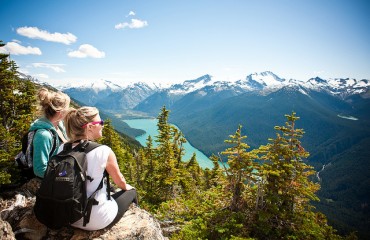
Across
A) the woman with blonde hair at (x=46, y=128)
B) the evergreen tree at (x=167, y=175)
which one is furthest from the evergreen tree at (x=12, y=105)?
the evergreen tree at (x=167, y=175)

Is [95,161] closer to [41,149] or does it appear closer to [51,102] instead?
[41,149]

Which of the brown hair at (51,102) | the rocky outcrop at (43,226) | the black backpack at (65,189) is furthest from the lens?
the brown hair at (51,102)

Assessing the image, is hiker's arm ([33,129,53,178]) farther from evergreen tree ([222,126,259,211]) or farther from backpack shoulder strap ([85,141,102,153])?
evergreen tree ([222,126,259,211])

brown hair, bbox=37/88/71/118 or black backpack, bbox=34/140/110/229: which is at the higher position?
brown hair, bbox=37/88/71/118

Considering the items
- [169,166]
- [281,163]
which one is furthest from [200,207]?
[169,166]

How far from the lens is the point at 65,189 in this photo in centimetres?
366

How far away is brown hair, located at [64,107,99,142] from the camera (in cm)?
409

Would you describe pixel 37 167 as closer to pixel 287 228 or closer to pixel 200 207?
pixel 200 207

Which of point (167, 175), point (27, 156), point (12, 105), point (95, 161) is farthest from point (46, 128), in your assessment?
point (167, 175)

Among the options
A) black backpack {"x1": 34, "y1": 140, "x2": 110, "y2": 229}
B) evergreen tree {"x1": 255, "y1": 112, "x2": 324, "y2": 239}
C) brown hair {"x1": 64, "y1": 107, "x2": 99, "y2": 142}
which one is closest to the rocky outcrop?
black backpack {"x1": 34, "y1": 140, "x2": 110, "y2": 229}

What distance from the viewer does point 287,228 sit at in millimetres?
11695

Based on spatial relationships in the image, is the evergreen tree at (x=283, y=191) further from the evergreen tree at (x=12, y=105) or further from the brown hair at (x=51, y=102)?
the evergreen tree at (x=12, y=105)

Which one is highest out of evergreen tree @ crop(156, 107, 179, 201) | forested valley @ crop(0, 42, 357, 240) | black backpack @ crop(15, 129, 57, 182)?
black backpack @ crop(15, 129, 57, 182)

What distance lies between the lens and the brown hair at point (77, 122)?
13.4ft
